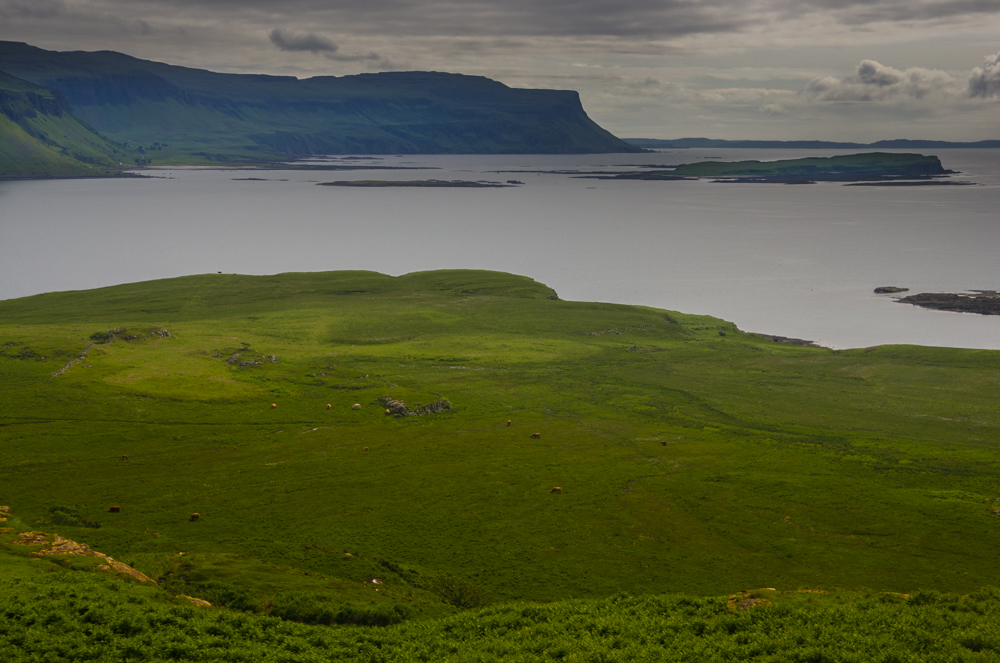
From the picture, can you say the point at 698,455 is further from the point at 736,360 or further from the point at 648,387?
the point at 736,360

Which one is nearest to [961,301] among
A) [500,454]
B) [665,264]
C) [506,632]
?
[665,264]

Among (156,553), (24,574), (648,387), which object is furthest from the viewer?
(648,387)

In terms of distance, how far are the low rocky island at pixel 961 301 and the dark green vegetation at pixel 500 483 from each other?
41589 millimetres

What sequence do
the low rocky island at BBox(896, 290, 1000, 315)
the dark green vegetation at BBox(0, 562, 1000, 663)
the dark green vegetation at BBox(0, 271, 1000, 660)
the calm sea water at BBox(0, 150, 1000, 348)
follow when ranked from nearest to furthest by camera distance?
the dark green vegetation at BBox(0, 562, 1000, 663) → the dark green vegetation at BBox(0, 271, 1000, 660) → the calm sea water at BBox(0, 150, 1000, 348) → the low rocky island at BBox(896, 290, 1000, 315)

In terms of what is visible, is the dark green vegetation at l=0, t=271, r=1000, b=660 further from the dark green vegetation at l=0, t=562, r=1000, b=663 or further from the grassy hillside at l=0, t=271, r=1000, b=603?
the grassy hillside at l=0, t=271, r=1000, b=603

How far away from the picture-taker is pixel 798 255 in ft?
556

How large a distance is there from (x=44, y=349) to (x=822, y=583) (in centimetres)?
6694

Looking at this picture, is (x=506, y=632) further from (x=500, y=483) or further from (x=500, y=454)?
(x=500, y=454)

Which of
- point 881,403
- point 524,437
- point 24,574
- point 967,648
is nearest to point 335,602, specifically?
point 24,574

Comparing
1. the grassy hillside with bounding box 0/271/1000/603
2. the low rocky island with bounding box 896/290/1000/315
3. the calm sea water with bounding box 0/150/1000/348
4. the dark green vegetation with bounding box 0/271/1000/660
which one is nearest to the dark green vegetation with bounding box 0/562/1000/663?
the dark green vegetation with bounding box 0/271/1000/660

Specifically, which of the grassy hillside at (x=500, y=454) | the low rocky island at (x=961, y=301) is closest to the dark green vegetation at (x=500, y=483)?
the grassy hillside at (x=500, y=454)

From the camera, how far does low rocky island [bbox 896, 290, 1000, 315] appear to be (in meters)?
116

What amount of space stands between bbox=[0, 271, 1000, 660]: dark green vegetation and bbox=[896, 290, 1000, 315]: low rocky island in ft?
136

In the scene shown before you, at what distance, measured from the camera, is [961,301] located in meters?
119
